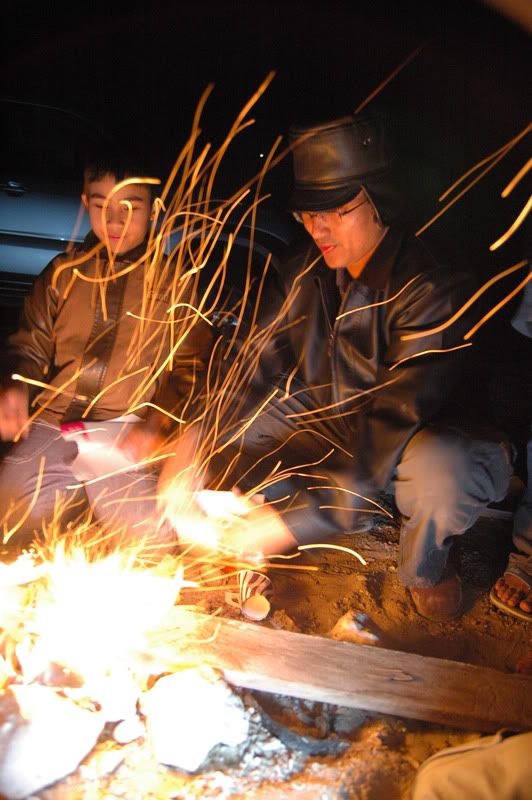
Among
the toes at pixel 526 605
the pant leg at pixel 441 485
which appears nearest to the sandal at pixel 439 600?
the pant leg at pixel 441 485

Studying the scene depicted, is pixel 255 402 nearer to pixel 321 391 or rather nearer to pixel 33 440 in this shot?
pixel 321 391

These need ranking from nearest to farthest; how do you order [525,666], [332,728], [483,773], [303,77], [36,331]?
[483,773] → [332,728] → [525,666] → [36,331] → [303,77]

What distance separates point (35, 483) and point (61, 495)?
5.0 inches

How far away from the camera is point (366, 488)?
9.05 feet

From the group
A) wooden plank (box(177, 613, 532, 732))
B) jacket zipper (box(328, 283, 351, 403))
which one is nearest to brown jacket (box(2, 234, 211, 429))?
jacket zipper (box(328, 283, 351, 403))

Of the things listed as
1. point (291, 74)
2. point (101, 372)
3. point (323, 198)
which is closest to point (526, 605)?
point (323, 198)

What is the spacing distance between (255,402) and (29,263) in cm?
335

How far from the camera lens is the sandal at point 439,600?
9.52 feet

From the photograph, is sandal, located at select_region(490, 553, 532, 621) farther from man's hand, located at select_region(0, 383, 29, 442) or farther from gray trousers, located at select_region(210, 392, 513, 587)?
man's hand, located at select_region(0, 383, 29, 442)

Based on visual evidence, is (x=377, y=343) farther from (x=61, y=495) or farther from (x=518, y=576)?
(x=61, y=495)

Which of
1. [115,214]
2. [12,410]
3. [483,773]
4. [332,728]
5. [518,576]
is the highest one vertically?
[115,214]

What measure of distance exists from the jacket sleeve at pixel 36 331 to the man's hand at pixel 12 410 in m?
0.17

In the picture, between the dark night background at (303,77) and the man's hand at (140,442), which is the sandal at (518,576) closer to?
the dark night background at (303,77)

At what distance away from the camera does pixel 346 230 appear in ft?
9.52
